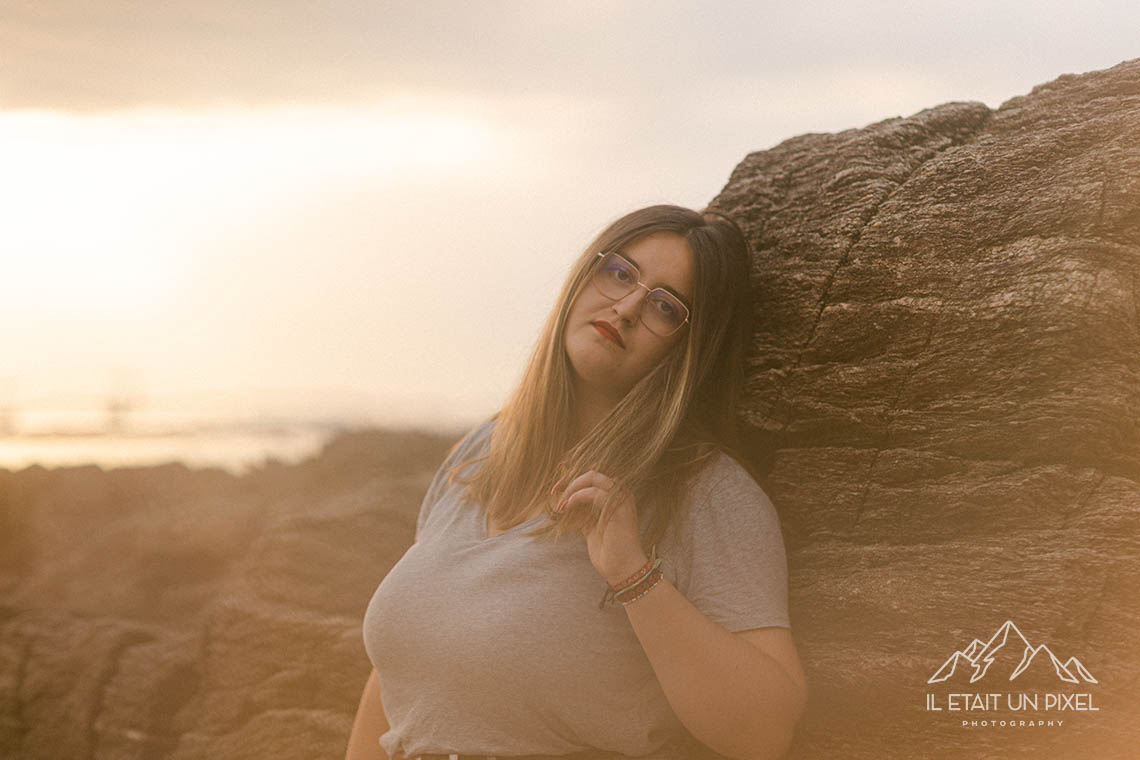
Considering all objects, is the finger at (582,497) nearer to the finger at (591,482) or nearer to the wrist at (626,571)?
the finger at (591,482)

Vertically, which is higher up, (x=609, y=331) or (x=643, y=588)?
(x=609, y=331)

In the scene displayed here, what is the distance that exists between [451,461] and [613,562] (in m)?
1.29

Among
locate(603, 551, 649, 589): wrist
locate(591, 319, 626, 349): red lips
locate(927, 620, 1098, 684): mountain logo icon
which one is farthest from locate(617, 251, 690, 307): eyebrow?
locate(927, 620, 1098, 684): mountain logo icon

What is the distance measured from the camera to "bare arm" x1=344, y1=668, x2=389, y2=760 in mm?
3322

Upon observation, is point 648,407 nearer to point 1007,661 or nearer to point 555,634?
point 555,634

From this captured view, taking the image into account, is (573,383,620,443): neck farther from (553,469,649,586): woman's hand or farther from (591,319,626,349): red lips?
(553,469,649,586): woman's hand

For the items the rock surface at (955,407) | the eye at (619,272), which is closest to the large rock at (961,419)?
the rock surface at (955,407)

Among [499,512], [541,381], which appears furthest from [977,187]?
[499,512]

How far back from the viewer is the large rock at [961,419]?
305 centimetres

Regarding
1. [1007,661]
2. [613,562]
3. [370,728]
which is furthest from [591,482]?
[1007,661]

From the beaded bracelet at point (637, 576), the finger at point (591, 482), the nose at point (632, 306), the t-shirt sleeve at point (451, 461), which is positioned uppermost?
the nose at point (632, 306)

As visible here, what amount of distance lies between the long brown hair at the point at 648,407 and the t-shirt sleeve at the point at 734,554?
9 cm

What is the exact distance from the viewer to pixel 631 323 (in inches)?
125

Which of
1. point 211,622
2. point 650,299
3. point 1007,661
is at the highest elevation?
point 650,299
